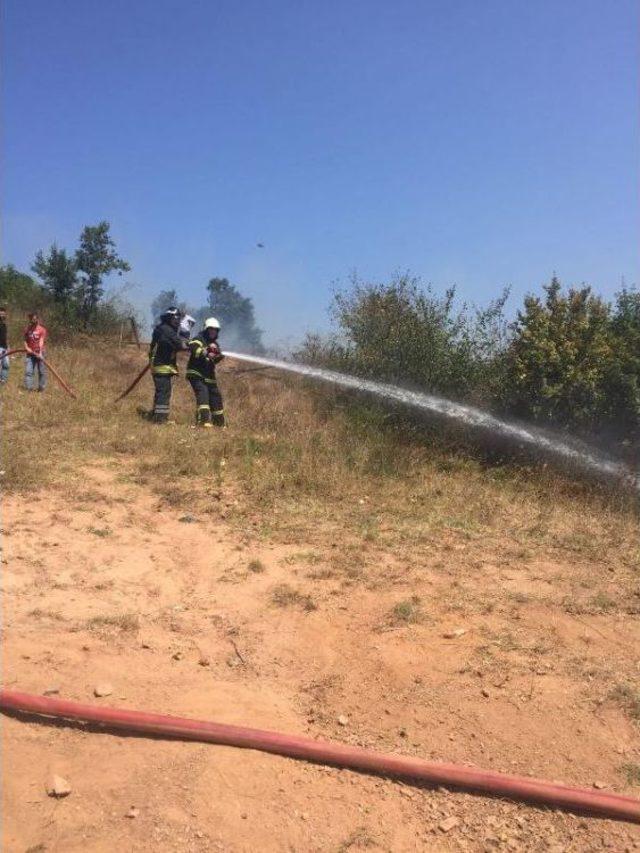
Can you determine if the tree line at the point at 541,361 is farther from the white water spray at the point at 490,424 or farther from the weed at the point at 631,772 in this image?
the weed at the point at 631,772

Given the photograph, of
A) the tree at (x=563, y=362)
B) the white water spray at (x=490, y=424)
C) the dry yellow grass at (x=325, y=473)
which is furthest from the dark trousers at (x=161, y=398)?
the tree at (x=563, y=362)

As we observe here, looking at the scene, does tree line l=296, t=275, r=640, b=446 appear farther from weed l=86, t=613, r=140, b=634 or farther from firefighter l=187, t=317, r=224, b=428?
weed l=86, t=613, r=140, b=634

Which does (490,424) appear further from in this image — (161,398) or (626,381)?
(161,398)

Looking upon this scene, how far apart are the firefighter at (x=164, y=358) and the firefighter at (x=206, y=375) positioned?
10.9 inches

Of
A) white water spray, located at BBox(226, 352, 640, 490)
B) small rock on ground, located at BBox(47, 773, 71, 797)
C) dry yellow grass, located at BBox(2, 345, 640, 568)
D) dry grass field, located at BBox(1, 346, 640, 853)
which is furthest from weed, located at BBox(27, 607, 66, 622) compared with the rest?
white water spray, located at BBox(226, 352, 640, 490)

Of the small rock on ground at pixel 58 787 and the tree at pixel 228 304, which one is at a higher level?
the tree at pixel 228 304

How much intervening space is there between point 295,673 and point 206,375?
6.32m

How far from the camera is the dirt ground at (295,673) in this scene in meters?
2.85

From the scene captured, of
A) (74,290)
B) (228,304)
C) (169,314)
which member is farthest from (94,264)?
(228,304)

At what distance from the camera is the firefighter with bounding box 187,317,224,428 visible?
9570 millimetres

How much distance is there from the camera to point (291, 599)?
15.4 feet

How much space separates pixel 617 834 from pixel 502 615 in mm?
1840

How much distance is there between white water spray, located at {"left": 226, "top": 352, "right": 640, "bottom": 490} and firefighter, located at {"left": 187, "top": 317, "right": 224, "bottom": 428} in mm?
2448

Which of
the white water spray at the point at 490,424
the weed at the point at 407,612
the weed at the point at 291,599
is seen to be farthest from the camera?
the white water spray at the point at 490,424
